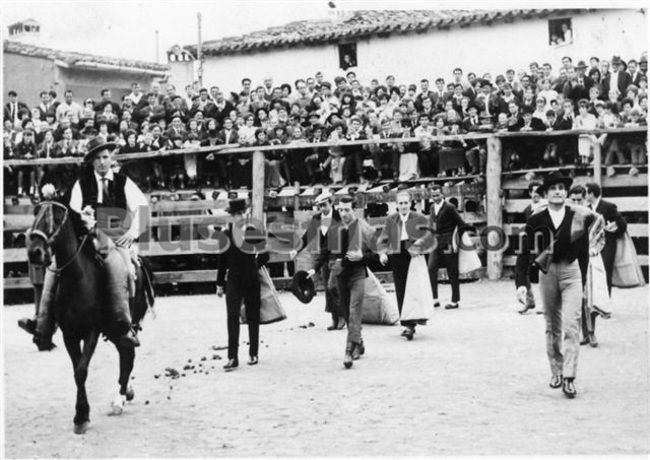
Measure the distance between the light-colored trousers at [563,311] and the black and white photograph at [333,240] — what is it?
0.07 feet

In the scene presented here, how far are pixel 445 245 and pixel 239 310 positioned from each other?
4.38m

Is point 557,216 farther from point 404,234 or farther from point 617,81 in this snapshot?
point 617,81

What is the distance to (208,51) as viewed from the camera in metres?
26.9

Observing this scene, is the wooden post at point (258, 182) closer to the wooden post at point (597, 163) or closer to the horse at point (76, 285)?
the wooden post at point (597, 163)

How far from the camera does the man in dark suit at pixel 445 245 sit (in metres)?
15.0

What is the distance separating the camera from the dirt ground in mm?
8102

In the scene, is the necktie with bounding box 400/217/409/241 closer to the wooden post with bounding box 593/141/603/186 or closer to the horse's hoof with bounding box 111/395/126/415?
the horse's hoof with bounding box 111/395/126/415

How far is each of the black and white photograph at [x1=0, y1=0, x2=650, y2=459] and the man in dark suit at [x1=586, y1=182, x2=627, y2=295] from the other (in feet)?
0.09

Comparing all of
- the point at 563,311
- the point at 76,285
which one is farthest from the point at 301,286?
the point at 76,285

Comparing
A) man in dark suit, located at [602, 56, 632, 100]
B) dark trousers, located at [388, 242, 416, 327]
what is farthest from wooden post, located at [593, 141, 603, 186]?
dark trousers, located at [388, 242, 416, 327]

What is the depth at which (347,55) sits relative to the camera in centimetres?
2589

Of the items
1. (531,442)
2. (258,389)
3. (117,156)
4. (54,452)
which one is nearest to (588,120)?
(117,156)

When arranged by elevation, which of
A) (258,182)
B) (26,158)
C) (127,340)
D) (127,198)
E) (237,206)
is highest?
(26,158)

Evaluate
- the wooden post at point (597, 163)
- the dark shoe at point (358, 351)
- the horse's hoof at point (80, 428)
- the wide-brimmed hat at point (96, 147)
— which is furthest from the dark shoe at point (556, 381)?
the wooden post at point (597, 163)
